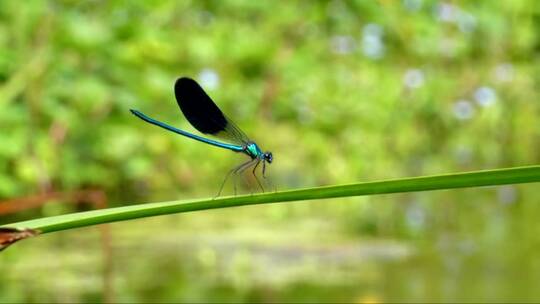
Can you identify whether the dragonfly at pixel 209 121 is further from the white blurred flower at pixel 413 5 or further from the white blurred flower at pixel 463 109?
the white blurred flower at pixel 463 109

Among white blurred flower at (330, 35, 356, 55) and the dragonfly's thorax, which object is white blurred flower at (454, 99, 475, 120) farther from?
the dragonfly's thorax

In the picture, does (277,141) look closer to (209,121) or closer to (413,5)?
(413,5)

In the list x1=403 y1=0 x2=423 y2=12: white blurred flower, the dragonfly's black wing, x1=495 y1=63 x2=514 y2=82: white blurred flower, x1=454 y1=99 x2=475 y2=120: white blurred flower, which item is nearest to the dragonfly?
the dragonfly's black wing

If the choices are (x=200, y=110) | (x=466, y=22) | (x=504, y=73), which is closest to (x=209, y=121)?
(x=200, y=110)

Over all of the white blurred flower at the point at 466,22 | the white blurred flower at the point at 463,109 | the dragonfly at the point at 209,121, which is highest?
the white blurred flower at the point at 466,22

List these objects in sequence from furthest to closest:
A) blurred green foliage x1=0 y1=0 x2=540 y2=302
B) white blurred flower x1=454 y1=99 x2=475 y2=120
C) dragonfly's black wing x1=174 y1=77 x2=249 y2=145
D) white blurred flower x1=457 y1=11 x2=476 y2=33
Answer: white blurred flower x1=454 y1=99 x2=475 y2=120, white blurred flower x1=457 y1=11 x2=476 y2=33, blurred green foliage x1=0 y1=0 x2=540 y2=302, dragonfly's black wing x1=174 y1=77 x2=249 y2=145

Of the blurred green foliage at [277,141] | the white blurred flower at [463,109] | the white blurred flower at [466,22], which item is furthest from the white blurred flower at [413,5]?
the white blurred flower at [463,109]
